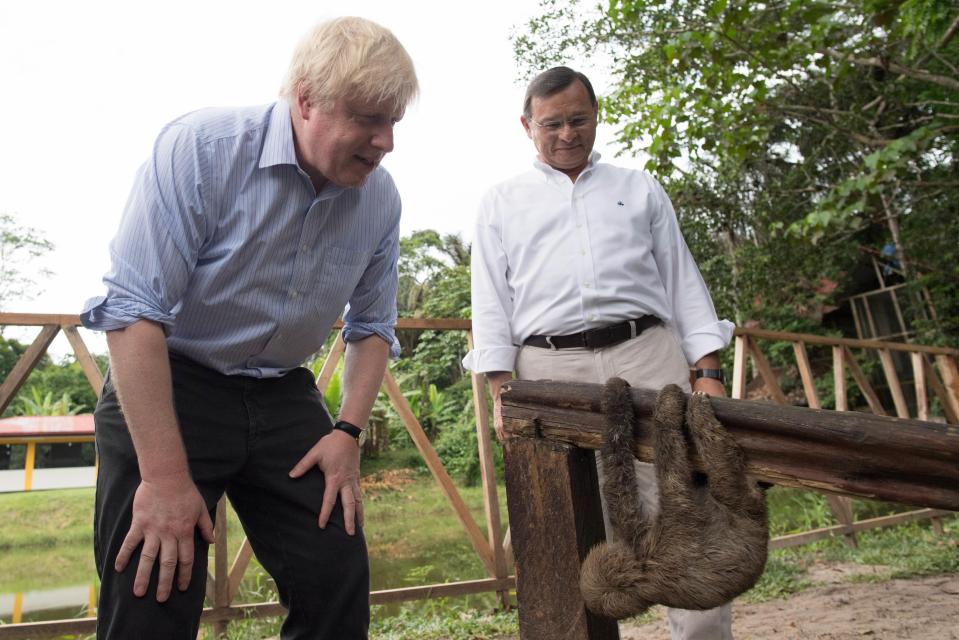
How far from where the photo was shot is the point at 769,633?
114 inches

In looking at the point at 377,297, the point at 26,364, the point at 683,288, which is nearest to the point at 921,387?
the point at 683,288

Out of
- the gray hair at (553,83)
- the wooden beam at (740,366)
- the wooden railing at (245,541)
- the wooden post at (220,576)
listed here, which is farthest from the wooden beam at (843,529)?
the gray hair at (553,83)

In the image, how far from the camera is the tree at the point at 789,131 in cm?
463

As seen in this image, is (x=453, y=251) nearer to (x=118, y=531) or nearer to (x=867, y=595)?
(x=867, y=595)

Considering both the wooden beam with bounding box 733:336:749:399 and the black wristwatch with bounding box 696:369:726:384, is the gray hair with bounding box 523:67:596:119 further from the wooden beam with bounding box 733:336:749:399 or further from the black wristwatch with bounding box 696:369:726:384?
the wooden beam with bounding box 733:336:749:399

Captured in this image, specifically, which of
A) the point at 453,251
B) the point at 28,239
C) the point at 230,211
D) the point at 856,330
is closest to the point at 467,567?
the point at 230,211

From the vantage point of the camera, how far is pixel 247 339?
1371 millimetres

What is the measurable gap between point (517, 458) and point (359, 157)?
572 mm

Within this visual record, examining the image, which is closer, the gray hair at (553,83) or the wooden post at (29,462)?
the gray hair at (553,83)

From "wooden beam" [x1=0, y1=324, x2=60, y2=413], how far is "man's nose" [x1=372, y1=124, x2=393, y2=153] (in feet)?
5.57

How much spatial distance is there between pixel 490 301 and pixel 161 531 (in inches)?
45.7

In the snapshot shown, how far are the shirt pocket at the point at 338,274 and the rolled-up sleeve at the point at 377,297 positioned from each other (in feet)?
0.33

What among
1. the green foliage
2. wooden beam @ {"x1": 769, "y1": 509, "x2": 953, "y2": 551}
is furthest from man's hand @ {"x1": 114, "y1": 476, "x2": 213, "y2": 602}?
the green foliage

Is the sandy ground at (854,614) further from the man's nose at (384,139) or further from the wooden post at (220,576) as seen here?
the man's nose at (384,139)
